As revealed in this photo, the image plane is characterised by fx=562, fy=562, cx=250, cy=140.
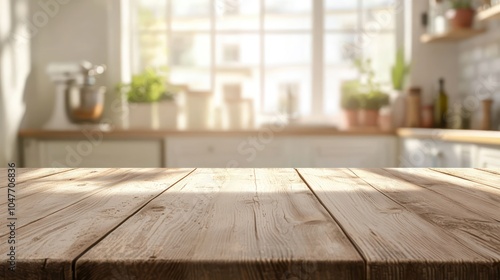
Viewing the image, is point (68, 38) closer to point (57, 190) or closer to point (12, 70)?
point (12, 70)

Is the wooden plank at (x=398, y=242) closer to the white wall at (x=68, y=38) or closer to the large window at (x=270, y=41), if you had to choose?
the large window at (x=270, y=41)

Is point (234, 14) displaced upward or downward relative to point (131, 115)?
upward

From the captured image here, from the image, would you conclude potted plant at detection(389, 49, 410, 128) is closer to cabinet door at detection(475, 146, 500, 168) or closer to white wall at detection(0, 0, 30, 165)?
cabinet door at detection(475, 146, 500, 168)

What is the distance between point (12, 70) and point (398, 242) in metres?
3.32

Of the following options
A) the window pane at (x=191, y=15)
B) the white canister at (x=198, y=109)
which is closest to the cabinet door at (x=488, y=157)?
the white canister at (x=198, y=109)

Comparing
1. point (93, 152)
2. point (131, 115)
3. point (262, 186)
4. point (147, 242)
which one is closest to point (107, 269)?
point (147, 242)

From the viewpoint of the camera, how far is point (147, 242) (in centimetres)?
60

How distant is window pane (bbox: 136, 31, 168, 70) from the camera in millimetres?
4047

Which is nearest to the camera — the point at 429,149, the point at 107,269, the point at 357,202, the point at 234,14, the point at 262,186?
the point at 107,269

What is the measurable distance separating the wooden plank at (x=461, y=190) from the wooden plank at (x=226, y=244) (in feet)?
0.79

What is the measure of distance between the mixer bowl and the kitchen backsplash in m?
2.36

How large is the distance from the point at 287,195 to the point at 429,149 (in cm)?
224

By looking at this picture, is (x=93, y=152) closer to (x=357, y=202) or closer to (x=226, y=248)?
(x=357, y=202)

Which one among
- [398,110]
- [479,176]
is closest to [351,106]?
[398,110]
